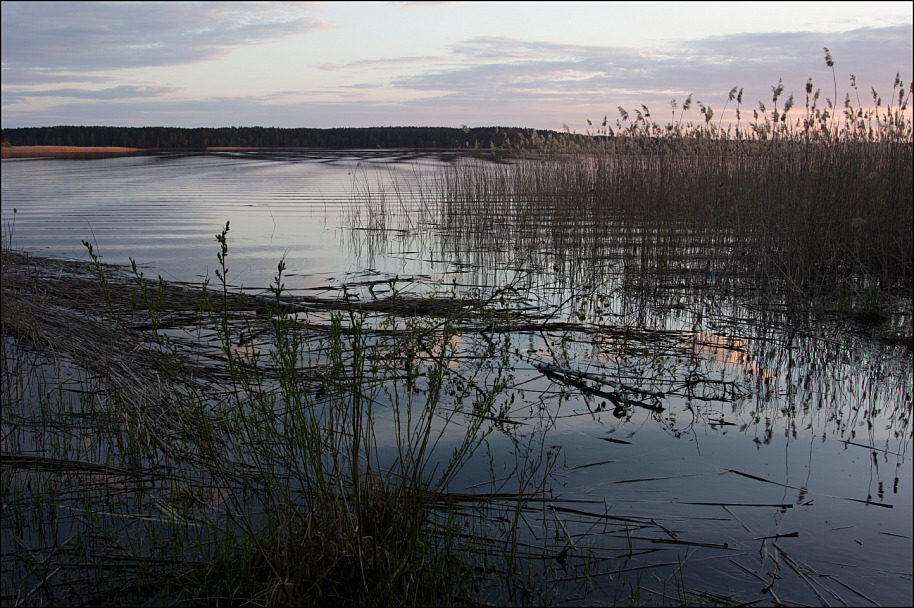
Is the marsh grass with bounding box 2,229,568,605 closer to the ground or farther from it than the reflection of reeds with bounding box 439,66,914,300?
closer to the ground

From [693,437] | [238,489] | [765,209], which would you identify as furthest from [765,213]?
[238,489]

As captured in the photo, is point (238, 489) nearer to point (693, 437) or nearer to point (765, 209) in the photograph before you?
point (693, 437)

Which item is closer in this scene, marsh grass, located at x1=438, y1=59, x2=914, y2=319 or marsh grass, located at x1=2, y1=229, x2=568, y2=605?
marsh grass, located at x1=2, y1=229, x2=568, y2=605

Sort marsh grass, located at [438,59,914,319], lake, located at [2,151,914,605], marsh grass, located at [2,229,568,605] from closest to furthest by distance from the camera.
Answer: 1. marsh grass, located at [2,229,568,605]
2. lake, located at [2,151,914,605]
3. marsh grass, located at [438,59,914,319]

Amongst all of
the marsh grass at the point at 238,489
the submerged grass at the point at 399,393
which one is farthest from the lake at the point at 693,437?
the marsh grass at the point at 238,489

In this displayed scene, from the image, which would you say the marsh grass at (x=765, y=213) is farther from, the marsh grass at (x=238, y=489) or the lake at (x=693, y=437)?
the marsh grass at (x=238, y=489)

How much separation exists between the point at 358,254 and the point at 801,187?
18.9 ft

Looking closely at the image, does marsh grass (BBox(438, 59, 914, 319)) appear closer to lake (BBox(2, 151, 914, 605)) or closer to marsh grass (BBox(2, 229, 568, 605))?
lake (BBox(2, 151, 914, 605))

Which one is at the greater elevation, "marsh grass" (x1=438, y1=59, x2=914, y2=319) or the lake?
"marsh grass" (x1=438, y1=59, x2=914, y2=319)

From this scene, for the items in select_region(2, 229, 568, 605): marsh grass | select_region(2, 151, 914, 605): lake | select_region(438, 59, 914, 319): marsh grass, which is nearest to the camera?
select_region(2, 229, 568, 605): marsh grass

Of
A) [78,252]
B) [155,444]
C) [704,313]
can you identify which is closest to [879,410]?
[704,313]

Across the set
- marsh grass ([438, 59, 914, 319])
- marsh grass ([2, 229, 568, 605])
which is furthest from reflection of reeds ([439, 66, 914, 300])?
marsh grass ([2, 229, 568, 605])

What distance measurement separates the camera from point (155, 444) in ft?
10.4

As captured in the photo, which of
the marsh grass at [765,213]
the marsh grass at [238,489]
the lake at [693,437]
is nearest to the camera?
the marsh grass at [238,489]
